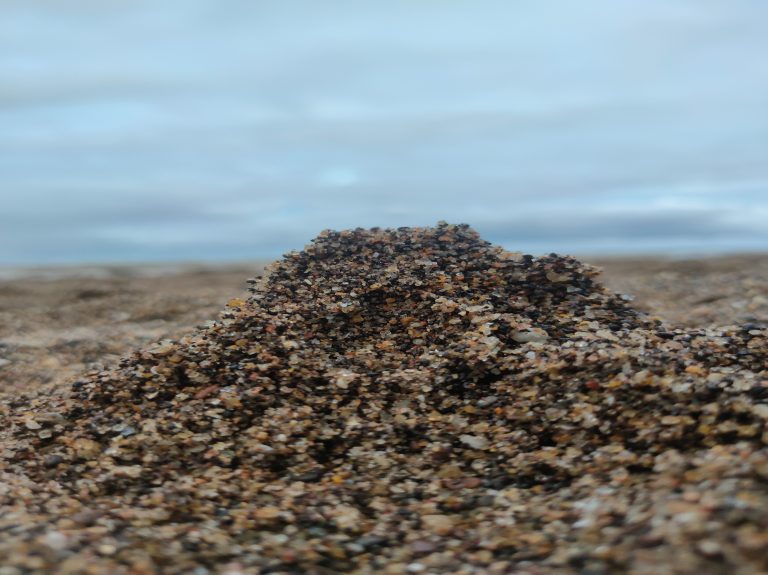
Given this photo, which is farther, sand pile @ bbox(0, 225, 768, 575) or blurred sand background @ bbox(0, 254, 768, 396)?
blurred sand background @ bbox(0, 254, 768, 396)

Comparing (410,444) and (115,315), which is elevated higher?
(115,315)

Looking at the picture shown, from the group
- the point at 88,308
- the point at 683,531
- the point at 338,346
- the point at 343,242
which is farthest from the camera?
the point at 88,308

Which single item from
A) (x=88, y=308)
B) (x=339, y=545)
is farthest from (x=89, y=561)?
(x=88, y=308)

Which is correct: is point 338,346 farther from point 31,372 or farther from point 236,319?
point 31,372

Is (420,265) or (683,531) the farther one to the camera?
(420,265)

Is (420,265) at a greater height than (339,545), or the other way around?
(420,265)

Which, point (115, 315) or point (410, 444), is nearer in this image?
point (410, 444)

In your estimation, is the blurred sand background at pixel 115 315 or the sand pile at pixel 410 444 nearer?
the sand pile at pixel 410 444

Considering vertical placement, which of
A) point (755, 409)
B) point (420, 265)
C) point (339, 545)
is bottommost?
point (339, 545)
